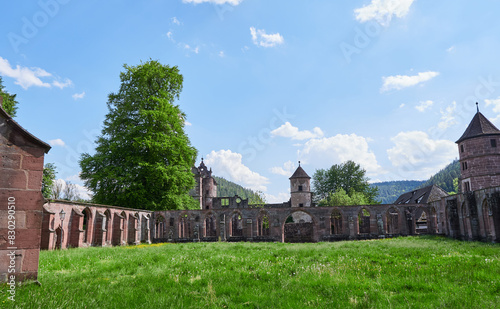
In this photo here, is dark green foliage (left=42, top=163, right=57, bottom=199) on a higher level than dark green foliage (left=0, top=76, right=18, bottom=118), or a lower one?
lower

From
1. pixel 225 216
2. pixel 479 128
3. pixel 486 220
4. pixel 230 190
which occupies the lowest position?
pixel 486 220

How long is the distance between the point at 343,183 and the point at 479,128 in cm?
2776

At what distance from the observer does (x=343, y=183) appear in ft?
202

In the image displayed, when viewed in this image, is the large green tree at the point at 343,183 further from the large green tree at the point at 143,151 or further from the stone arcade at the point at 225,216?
the large green tree at the point at 143,151

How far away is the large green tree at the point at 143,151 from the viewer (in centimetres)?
2778

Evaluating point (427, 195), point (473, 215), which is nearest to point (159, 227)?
point (473, 215)

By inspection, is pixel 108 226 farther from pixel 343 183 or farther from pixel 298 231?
pixel 343 183

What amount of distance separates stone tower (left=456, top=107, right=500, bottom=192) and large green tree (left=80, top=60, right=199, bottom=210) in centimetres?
3039

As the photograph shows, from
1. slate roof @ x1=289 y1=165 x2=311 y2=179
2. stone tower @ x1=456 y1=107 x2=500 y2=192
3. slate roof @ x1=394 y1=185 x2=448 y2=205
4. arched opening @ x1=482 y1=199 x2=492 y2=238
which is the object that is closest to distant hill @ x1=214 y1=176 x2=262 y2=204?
slate roof @ x1=289 y1=165 x2=311 y2=179

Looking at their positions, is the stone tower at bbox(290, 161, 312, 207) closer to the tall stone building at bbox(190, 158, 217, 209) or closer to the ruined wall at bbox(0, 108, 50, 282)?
the tall stone building at bbox(190, 158, 217, 209)

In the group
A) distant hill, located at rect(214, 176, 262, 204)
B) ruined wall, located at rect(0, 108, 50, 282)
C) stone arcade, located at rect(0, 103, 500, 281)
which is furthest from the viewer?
distant hill, located at rect(214, 176, 262, 204)

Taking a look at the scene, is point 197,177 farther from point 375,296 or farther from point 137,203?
point 375,296

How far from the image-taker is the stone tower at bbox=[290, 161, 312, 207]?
50644 millimetres

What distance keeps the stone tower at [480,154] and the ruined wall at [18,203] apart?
4022 cm
